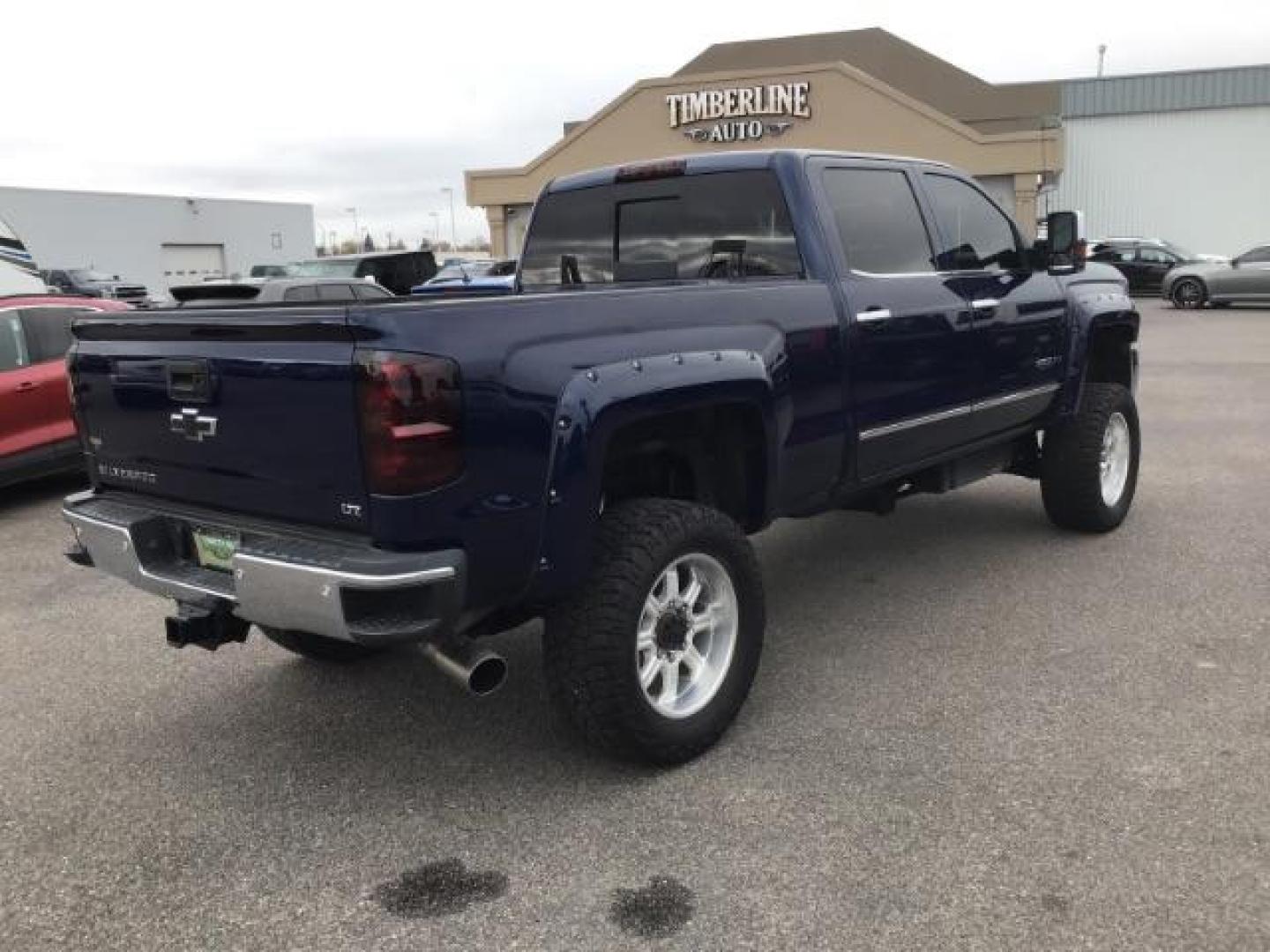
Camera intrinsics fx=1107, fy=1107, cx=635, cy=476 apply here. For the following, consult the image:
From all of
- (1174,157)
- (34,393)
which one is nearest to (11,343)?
(34,393)

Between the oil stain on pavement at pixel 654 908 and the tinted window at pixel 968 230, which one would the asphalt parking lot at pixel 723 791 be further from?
the tinted window at pixel 968 230

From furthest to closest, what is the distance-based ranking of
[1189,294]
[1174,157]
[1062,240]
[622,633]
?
[1174,157] → [1189,294] → [1062,240] → [622,633]

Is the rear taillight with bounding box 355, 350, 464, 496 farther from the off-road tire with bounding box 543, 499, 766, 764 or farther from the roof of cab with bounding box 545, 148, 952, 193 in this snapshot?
the roof of cab with bounding box 545, 148, 952, 193

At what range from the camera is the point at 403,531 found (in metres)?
2.89

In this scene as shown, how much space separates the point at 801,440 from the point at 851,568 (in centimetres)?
196

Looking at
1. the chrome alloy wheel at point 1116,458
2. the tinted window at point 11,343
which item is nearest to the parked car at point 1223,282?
the chrome alloy wheel at point 1116,458

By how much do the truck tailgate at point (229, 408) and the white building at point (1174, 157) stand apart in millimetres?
41243

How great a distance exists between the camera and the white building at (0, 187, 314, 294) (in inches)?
1938

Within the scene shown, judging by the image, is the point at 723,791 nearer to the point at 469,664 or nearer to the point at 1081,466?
the point at 469,664

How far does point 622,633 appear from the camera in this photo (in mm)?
3262

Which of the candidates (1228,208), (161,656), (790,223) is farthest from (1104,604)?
(1228,208)

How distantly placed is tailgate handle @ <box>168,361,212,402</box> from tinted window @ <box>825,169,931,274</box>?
2.44 m

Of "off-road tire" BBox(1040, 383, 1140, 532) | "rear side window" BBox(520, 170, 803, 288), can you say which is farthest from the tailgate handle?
"off-road tire" BBox(1040, 383, 1140, 532)

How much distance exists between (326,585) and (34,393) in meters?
6.27
